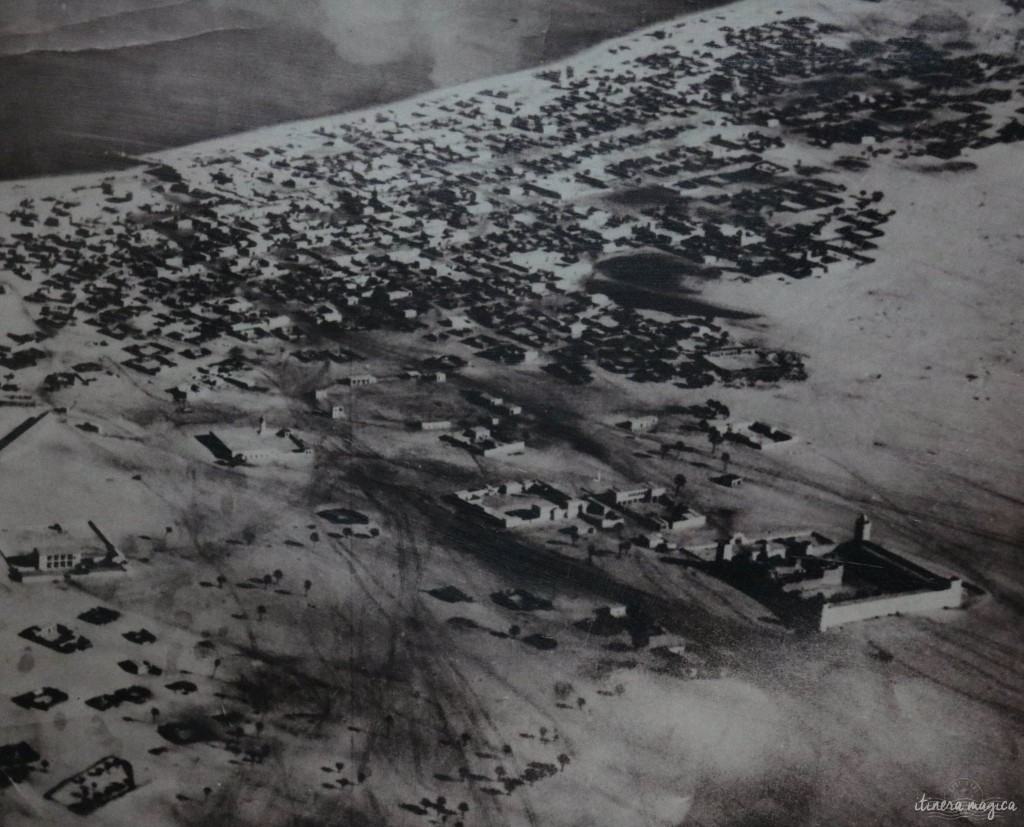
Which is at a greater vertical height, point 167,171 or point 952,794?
point 167,171

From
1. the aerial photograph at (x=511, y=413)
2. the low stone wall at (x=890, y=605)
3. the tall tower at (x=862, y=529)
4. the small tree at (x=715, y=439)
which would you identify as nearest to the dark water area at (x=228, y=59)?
the aerial photograph at (x=511, y=413)

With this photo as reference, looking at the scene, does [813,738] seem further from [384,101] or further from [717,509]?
[384,101]

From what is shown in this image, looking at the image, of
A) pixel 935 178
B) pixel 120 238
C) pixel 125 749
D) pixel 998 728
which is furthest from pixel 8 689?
pixel 935 178

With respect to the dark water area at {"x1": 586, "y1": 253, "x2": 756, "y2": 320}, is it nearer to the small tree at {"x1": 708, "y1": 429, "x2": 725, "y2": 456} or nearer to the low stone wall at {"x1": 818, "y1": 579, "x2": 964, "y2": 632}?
the small tree at {"x1": 708, "y1": 429, "x2": 725, "y2": 456}

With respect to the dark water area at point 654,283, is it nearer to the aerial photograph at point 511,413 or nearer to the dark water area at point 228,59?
the aerial photograph at point 511,413

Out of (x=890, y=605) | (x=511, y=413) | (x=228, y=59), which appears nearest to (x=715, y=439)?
(x=511, y=413)
